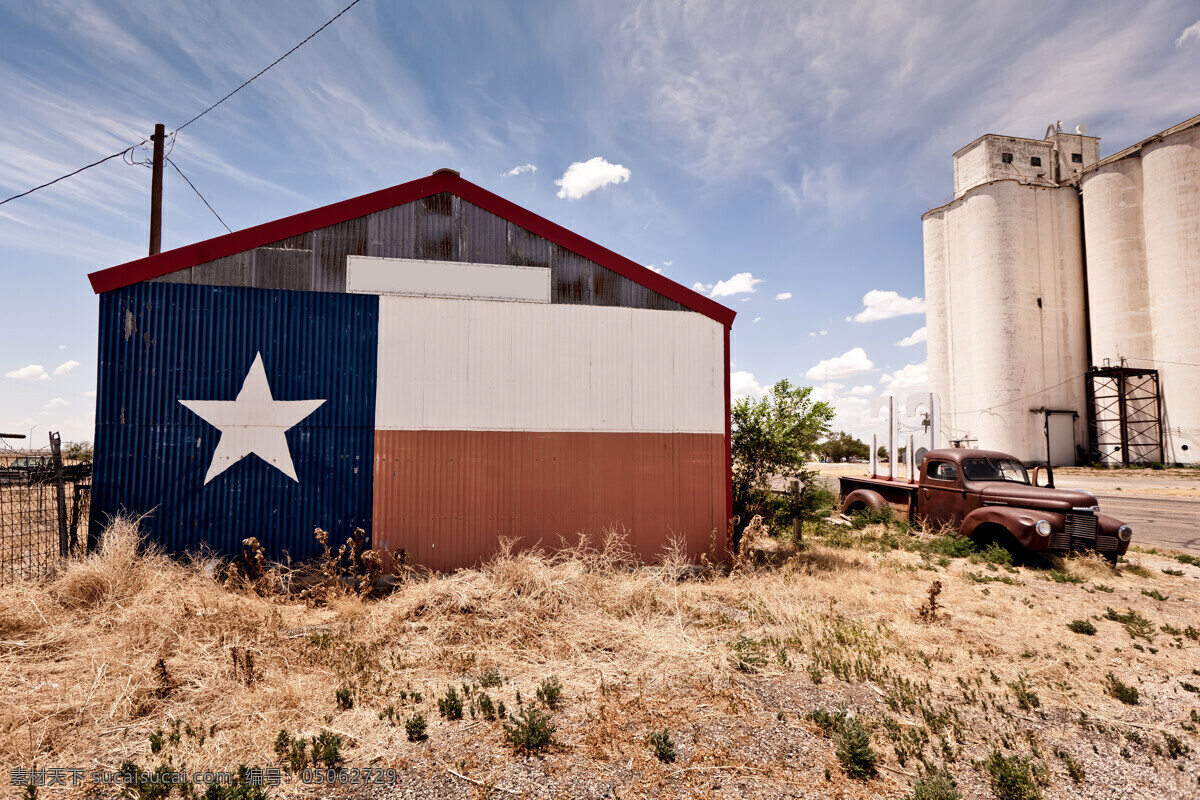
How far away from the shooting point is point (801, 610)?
7449 mm

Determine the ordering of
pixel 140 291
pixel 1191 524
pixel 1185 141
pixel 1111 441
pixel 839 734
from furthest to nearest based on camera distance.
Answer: pixel 1111 441, pixel 1185 141, pixel 1191 524, pixel 140 291, pixel 839 734

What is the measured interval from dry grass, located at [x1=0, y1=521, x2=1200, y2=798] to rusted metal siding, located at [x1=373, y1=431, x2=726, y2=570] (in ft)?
2.40

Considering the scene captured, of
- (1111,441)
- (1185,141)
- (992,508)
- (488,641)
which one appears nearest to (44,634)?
(488,641)

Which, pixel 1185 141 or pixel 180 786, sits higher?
pixel 1185 141

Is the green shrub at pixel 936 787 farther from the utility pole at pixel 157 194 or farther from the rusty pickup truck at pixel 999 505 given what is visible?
the utility pole at pixel 157 194

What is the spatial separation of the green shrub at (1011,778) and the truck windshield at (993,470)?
29.3ft

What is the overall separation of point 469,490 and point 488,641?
2.96 meters

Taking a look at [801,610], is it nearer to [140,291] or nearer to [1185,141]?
[140,291]

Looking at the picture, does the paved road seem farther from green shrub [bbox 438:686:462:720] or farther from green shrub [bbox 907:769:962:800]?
green shrub [bbox 438:686:462:720]

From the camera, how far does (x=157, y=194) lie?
12.5 meters

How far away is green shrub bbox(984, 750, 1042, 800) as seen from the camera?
12.6 ft

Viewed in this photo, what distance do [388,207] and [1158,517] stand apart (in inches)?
864

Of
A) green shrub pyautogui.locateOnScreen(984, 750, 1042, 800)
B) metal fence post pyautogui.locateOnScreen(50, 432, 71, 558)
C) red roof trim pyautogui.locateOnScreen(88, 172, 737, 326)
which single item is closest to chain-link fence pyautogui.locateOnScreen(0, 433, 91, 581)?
metal fence post pyautogui.locateOnScreen(50, 432, 71, 558)

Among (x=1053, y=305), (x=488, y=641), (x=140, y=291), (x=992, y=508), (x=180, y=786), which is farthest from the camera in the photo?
(x=1053, y=305)
